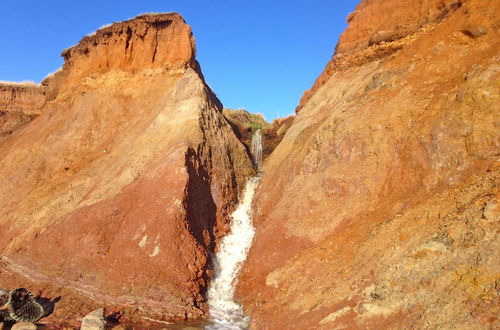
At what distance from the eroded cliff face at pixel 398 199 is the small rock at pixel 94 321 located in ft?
16.5

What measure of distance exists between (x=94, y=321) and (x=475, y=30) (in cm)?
1850

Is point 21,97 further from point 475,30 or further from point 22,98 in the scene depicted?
point 475,30

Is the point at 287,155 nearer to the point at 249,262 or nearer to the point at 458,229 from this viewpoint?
the point at 249,262

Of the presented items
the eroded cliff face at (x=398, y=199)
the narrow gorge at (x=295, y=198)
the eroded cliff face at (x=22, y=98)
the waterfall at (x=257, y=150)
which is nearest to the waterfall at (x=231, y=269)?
the narrow gorge at (x=295, y=198)

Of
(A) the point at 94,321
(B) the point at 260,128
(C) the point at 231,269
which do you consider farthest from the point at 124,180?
(B) the point at 260,128

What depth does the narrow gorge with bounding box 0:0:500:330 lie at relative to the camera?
10.5m

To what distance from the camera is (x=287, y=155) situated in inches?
867

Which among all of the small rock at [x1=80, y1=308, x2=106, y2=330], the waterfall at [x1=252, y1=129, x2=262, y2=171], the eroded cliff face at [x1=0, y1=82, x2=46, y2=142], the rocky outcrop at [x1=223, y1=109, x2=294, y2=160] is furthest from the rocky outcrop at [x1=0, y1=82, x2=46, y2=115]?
the small rock at [x1=80, y1=308, x2=106, y2=330]

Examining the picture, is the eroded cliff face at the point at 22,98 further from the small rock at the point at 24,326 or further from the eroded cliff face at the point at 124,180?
the small rock at the point at 24,326

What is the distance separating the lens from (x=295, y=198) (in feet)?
58.2

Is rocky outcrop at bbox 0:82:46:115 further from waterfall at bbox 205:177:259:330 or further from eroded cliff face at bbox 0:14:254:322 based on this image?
waterfall at bbox 205:177:259:330

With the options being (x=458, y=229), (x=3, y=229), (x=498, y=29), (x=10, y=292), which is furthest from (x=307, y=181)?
(x=3, y=229)

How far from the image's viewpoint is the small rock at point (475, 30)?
16.2 meters

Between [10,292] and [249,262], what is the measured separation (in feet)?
29.8
